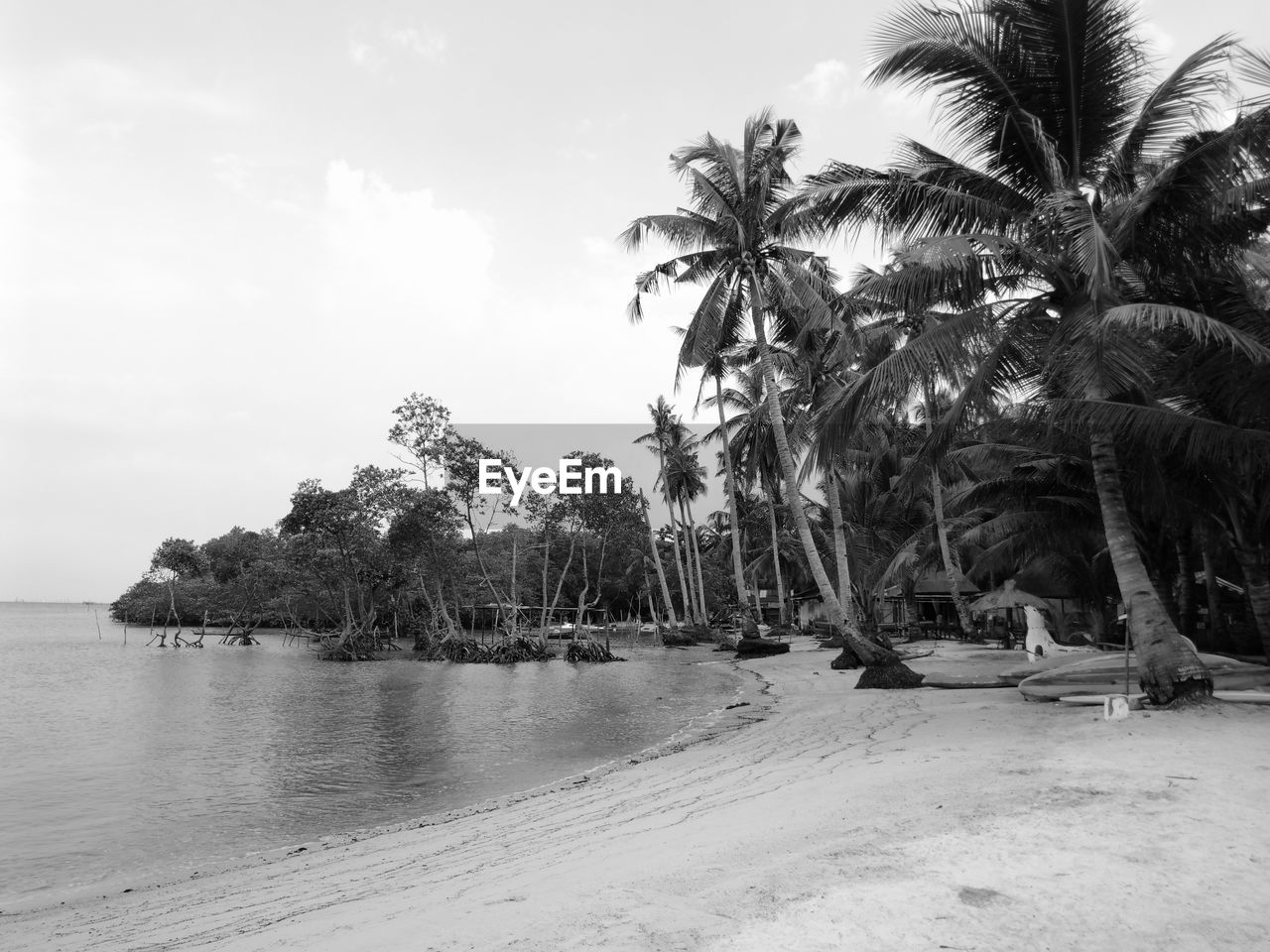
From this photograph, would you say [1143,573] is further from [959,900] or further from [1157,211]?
[959,900]

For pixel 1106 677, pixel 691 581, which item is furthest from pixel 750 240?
pixel 691 581

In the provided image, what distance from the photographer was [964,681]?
14.2 m

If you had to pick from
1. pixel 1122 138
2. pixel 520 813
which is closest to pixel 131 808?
pixel 520 813

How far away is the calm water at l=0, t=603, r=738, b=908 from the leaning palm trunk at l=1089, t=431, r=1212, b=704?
731 cm

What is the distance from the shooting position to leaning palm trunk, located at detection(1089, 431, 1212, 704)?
8.76m

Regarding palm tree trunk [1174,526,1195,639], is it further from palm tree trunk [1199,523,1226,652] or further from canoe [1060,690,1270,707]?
canoe [1060,690,1270,707]

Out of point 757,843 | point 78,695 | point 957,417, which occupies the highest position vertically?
point 957,417

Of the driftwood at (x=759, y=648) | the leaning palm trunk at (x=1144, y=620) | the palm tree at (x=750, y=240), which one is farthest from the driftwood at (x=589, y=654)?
the leaning palm trunk at (x=1144, y=620)

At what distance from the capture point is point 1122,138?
1052 centimetres

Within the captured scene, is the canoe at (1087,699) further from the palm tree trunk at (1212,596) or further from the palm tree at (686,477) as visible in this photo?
the palm tree at (686,477)

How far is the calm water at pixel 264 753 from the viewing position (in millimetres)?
8383

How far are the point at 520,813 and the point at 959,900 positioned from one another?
5305 mm

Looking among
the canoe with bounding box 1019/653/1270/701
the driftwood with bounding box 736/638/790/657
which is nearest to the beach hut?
the driftwood with bounding box 736/638/790/657

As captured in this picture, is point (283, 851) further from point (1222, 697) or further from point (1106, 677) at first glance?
point (1222, 697)
